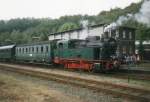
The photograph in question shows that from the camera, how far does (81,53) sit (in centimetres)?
2462

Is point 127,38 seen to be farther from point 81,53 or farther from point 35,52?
point 81,53

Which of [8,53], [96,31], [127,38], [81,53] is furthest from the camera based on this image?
[127,38]

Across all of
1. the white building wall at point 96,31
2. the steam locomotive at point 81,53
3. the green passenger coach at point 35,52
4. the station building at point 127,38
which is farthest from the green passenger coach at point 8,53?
the station building at point 127,38

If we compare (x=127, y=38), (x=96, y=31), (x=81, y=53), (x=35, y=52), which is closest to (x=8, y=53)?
(x=35, y=52)

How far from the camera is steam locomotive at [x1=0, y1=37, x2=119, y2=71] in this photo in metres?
22.8

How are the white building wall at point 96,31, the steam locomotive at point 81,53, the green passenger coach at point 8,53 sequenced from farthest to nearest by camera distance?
1. the green passenger coach at point 8,53
2. the white building wall at point 96,31
3. the steam locomotive at point 81,53

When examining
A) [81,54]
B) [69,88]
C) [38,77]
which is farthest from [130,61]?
[69,88]

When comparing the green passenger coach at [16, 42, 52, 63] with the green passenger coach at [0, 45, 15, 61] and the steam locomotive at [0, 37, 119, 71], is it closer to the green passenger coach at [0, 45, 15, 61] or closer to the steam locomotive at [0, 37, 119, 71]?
the steam locomotive at [0, 37, 119, 71]

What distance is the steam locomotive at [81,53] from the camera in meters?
22.8

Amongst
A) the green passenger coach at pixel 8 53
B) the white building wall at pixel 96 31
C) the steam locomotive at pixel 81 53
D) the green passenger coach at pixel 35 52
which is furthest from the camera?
the green passenger coach at pixel 8 53

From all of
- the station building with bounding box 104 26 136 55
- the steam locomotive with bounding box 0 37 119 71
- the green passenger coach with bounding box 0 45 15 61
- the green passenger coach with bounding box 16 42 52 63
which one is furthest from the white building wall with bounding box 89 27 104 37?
the green passenger coach with bounding box 0 45 15 61

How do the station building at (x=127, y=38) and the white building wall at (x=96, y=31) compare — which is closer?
the white building wall at (x=96, y=31)

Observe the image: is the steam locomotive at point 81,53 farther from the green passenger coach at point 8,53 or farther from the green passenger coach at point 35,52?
the green passenger coach at point 8,53

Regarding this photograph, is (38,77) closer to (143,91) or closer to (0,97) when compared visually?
(0,97)
